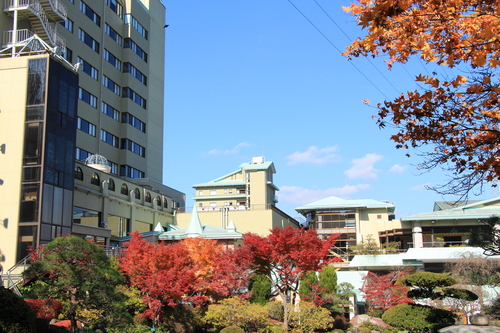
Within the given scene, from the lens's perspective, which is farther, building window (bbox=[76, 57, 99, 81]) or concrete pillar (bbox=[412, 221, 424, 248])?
concrete pillar (bbox=[412, 221, 424, 248])

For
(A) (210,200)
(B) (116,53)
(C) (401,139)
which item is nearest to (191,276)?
(C) (401,139)

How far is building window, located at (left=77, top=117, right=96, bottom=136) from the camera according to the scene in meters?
47.6

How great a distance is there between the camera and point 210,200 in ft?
263

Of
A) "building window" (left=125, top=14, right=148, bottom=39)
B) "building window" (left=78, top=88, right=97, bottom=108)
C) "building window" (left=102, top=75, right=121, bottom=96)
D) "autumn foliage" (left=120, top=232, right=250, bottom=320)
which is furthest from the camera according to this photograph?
"building window" (left=125, top=14, right=148, bottom=39)

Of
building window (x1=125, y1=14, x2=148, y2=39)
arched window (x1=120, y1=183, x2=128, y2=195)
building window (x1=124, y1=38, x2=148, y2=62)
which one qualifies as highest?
building window (x1=125, y1=14, x2=148, y2=39)

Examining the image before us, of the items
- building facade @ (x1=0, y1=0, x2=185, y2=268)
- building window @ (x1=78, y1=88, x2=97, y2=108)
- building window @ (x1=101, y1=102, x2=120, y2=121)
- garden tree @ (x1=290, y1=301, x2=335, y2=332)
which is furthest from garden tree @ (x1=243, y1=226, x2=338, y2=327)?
building window @ (x1=101, y1=102, x2=120, y2=121)

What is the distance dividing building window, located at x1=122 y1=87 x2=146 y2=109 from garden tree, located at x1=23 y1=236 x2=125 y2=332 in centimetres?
3934

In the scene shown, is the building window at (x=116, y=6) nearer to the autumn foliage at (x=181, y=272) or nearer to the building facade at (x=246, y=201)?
the building facade at (x=246, y=201)

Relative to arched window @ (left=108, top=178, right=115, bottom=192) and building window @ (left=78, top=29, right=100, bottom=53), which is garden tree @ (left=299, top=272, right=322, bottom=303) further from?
building window @ (left=78, top=29, right=100, bottom=53)

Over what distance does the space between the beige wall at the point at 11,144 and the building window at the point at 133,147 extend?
2389cm

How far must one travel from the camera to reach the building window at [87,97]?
48.3 metres

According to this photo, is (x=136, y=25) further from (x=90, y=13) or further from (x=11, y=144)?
(x=11, y=144)

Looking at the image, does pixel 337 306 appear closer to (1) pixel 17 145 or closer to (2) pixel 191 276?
(2) pixel 191 276

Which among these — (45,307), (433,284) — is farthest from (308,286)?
(45,307)
